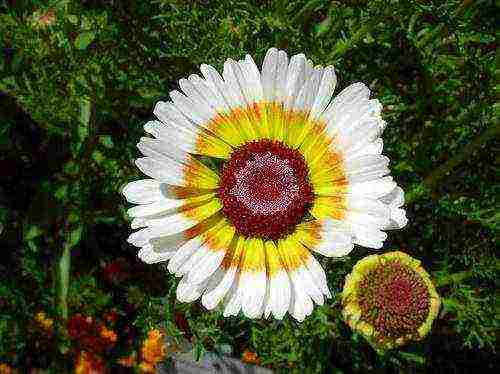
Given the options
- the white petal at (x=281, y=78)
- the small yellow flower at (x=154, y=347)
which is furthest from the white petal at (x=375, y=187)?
the small yellow flower at (x=154, y=347)

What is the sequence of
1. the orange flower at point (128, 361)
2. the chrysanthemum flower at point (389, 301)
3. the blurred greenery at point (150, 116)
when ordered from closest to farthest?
the chrysanthemum flower at point (389, 301) < the blurred greenery at point (150, 116) < the orange flower at point (128, 361)

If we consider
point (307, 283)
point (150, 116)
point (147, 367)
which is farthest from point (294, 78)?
point (147, 367)

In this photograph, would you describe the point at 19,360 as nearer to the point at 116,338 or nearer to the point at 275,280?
the point at 116,338

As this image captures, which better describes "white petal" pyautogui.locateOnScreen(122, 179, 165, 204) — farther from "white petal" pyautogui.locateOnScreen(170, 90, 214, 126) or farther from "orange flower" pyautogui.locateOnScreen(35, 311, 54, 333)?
"orange flower" pyautogui.locateOnScreen(35, 311, 54, 333)

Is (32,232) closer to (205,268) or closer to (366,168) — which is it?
(205,268)

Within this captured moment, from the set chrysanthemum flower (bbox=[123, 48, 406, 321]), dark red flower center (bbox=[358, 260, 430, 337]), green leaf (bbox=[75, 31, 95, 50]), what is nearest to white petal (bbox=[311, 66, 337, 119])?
chrysanthemum flower (bbox=[123, 48, 406, 321])

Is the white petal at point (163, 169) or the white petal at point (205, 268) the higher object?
the white petal at point (163, 169)

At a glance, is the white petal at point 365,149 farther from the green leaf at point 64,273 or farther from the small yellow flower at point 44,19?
the green leaf at point 64,273
